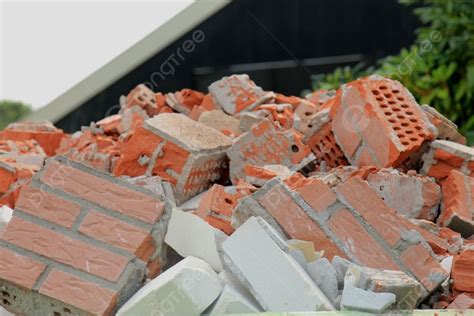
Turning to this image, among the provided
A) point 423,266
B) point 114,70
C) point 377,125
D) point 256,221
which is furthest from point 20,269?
point 114,70

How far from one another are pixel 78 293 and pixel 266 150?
147 centimetres

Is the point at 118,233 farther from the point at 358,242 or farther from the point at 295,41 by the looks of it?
the point at 295,41

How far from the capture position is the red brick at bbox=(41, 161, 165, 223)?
296 centimetres

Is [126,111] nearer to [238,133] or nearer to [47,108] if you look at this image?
[238,133]

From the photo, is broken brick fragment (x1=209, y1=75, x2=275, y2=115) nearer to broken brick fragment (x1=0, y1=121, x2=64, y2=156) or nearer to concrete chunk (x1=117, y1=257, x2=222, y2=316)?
broken brick fragment (x1=0, y1=121, x2=64, y2=156)

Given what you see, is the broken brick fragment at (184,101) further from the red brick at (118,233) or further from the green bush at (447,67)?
the green bush at (447,67)

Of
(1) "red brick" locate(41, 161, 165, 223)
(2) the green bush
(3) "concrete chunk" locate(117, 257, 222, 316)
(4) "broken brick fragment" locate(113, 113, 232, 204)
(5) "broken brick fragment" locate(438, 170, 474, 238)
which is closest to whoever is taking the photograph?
(3) "concrete chunk" locate(117, 257, 222, 316)

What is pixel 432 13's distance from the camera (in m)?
7.75

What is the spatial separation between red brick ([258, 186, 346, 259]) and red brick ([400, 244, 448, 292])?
10.8 inches

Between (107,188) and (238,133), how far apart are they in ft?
5.23

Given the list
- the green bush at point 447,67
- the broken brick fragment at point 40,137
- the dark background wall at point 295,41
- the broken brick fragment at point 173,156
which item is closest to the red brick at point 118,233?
the broken brick fragment at point 173,156

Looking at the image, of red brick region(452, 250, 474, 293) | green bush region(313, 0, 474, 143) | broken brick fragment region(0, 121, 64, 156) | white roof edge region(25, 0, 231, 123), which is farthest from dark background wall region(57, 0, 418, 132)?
red brick region(452, 250, 474, 293)

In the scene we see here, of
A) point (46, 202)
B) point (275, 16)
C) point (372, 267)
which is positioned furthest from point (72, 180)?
point (275, 16)

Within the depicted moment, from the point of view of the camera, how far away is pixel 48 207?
9.81 feet
